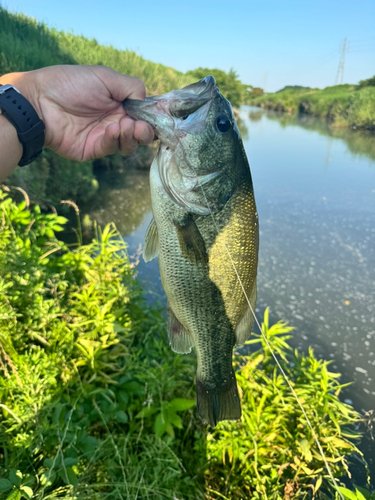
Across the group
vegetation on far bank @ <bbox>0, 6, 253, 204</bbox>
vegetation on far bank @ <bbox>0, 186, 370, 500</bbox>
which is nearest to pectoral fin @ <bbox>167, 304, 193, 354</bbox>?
vegetation on far bank @ <bbox>0, 186, 370, 500</bbox>

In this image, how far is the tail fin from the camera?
164 centimetres

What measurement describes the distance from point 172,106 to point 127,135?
33 centimetres

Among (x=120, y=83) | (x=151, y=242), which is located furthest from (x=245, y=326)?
(x=120, y=83)

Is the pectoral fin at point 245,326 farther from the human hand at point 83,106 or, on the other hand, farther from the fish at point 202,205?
the human hand at point 83,106

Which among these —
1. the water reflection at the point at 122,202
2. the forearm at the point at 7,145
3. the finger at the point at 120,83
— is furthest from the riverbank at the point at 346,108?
the forearm at the point at 7,145

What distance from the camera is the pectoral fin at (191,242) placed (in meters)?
1.53

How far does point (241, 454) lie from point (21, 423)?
151 cm

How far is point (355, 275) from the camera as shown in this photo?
18.7 ft

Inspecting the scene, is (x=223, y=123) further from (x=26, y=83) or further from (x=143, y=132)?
(x=26, y=83)

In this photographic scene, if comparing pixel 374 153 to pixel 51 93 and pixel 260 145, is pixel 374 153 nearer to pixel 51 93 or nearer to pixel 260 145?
pixel 260 145

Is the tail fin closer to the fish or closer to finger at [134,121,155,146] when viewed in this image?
the fish

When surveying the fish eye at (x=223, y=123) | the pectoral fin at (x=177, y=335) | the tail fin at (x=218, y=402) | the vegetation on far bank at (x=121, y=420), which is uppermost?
the fish eye at (x=223, y=123)

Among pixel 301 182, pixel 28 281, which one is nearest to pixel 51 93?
pixel 28 281

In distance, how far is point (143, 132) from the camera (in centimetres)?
158
